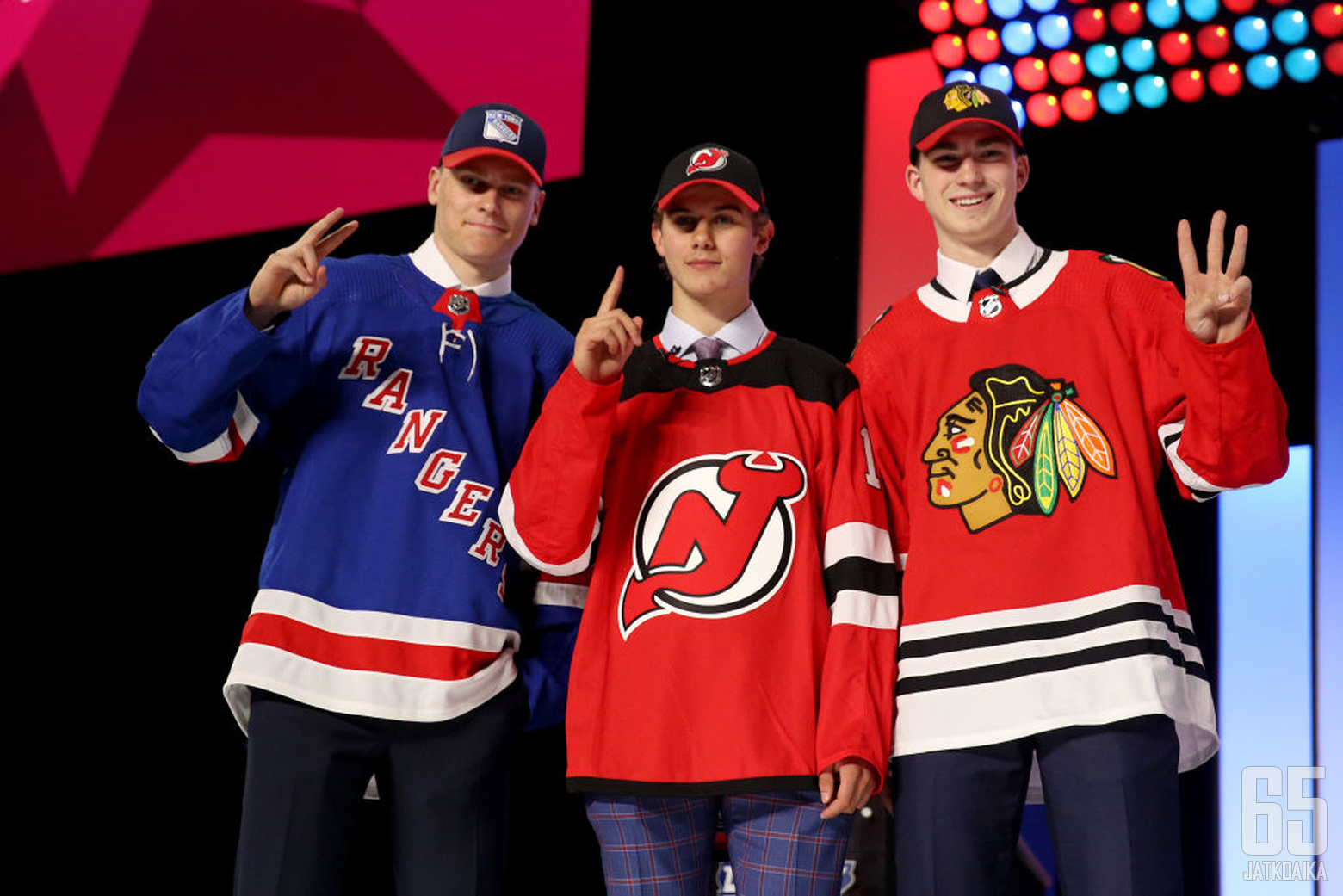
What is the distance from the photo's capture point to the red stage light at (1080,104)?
327 cm

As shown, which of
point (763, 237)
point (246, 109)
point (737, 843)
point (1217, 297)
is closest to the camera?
point (1217, 297)

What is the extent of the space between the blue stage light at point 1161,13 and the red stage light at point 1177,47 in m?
0.03

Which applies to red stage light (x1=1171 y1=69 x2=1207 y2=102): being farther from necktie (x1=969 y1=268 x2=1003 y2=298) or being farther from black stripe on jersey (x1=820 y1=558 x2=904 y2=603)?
black stripe on jersey (x1=820 y1=558 x2=904 y2=603)

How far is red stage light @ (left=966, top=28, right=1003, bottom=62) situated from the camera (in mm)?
3338

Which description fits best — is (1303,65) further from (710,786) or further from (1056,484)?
(710,786)

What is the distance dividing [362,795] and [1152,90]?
2477 mm

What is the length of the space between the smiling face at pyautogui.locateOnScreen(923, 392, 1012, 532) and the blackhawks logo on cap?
48cm

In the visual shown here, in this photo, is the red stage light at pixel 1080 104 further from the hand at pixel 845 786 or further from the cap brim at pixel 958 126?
the hand at pixel 845 786

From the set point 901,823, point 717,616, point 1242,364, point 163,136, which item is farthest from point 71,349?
point 1242,364

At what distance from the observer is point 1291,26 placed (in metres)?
3.10

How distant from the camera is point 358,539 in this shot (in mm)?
2033

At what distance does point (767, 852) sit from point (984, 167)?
1.12m

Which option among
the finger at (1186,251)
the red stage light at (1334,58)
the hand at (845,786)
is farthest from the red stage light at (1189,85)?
the hand at (845,786)

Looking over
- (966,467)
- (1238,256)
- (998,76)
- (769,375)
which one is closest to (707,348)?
(769,375)
